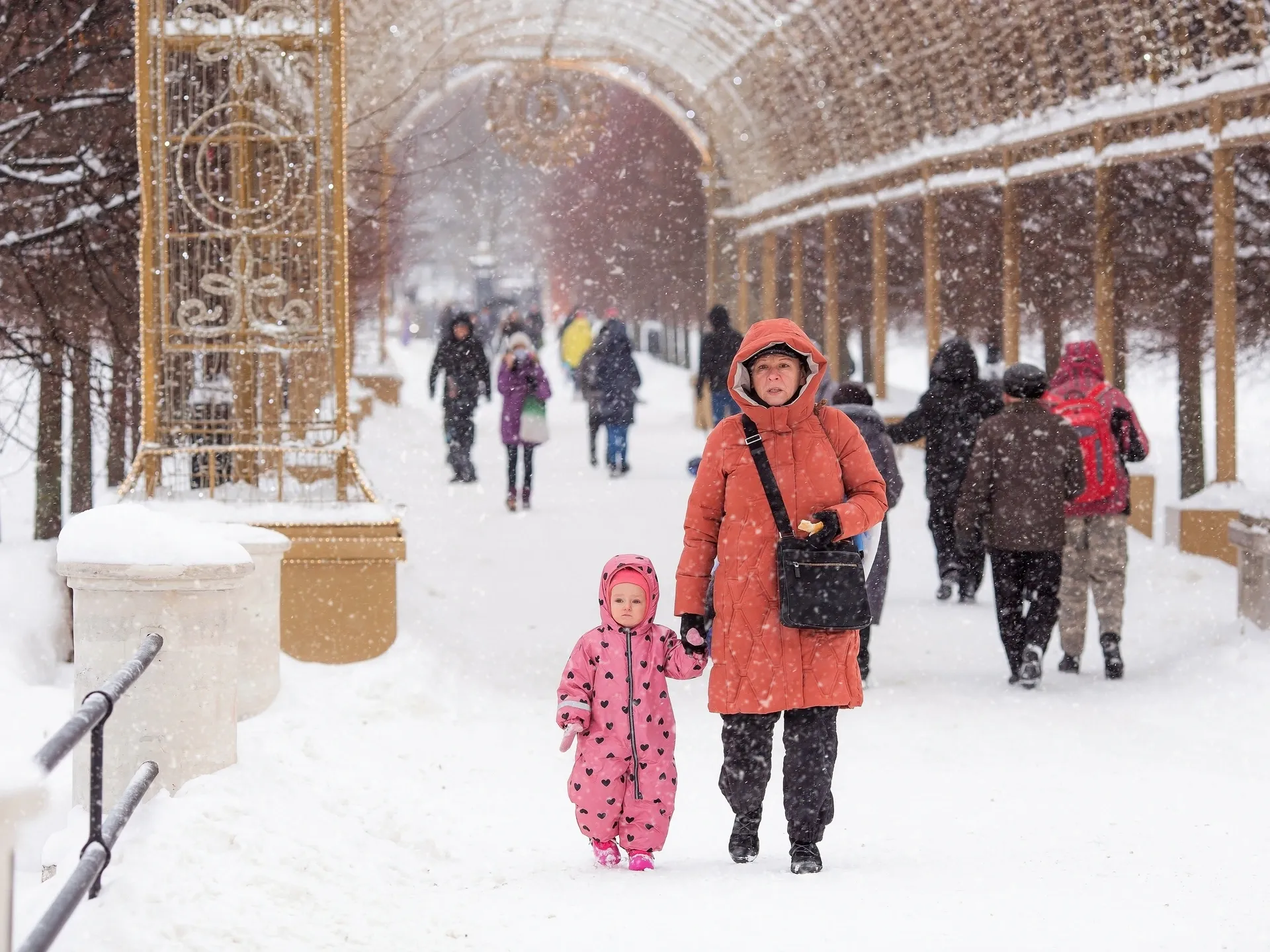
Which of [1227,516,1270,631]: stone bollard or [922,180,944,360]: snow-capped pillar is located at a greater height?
[922,180,944,360]: snow-capped pillar

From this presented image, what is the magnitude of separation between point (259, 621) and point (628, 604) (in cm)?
258

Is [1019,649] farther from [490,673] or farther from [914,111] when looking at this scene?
[914,111]

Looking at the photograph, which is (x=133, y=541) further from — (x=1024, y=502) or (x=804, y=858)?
(x=1024, y=502)

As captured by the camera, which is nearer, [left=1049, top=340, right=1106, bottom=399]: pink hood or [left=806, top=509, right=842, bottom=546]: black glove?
[left=806, top=509, right=842, bottom=546]: black glove

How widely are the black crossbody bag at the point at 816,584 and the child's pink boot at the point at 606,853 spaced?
99cm

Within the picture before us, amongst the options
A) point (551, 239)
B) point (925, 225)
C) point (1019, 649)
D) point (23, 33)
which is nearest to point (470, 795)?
point (1019, 649)

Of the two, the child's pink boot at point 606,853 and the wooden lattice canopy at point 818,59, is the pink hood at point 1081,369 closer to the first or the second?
the wooden lattice canopy at point 818,59

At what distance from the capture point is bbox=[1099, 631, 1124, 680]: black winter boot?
9.41m

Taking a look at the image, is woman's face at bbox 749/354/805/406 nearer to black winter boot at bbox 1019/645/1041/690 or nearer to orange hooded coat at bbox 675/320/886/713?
orange hooded coat at bbox 675/320/886/713

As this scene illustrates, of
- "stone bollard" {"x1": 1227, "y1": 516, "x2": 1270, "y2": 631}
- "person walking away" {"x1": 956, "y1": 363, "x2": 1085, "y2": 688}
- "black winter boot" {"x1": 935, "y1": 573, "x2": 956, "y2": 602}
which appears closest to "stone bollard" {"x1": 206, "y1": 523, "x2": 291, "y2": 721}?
"person walking away" {"x1": 956, "y1": 363, "x2": 1085, "y2": 688}

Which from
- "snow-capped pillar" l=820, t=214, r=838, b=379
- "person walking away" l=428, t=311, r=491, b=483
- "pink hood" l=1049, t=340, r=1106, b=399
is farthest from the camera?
"snow-capped pillar" l=820, t=214, r=838, b=379

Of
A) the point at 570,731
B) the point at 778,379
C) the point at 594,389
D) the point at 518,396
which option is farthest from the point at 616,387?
the point at 778,379

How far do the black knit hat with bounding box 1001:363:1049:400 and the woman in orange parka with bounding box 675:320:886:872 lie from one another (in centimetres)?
360

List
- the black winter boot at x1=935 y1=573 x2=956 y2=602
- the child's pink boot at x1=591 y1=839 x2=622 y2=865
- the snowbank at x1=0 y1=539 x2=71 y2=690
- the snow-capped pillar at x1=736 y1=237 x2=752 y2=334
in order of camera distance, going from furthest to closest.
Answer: the snow-capped pillar at x1=736 y1=237 x2=752 y2=334 < the black winter boot at x1=935 y1=573 x2=956 y2=602 < the snowbank at x1=0 y1=539 x2=71 y2=690 < the child's pink boot at x1=591 y1=839 x2=622 y2=865
